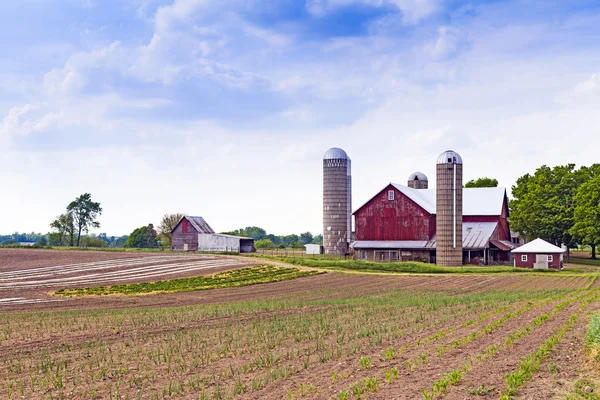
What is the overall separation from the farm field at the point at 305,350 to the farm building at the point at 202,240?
62960mm

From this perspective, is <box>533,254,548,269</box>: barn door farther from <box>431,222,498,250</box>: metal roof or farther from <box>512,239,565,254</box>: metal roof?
<box>431,222,498,250</box>: metal roof

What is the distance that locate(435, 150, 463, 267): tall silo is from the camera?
7669 centimetres

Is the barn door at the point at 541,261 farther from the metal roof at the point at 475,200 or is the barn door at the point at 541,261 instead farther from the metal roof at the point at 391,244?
the metal roof at the point at 391,244

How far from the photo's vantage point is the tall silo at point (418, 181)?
110 meters

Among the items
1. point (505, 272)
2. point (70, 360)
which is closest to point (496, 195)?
point (505, 272)

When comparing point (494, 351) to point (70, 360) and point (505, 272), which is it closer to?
point (70, 360)

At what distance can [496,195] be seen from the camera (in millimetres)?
90312

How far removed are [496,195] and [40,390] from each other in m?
81.9

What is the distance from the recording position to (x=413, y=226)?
85.9 metres

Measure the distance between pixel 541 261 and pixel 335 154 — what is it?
3489 cm

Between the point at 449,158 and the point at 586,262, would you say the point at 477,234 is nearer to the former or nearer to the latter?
the point at 449,158

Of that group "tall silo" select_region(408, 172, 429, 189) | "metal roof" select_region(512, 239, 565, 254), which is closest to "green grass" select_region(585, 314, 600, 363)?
"metal roof" select_region(512, 239, 565, 254)

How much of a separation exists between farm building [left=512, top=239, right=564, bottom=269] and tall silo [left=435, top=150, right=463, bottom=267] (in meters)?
7.02

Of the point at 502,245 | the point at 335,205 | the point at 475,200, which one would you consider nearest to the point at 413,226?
the point at 475,200
